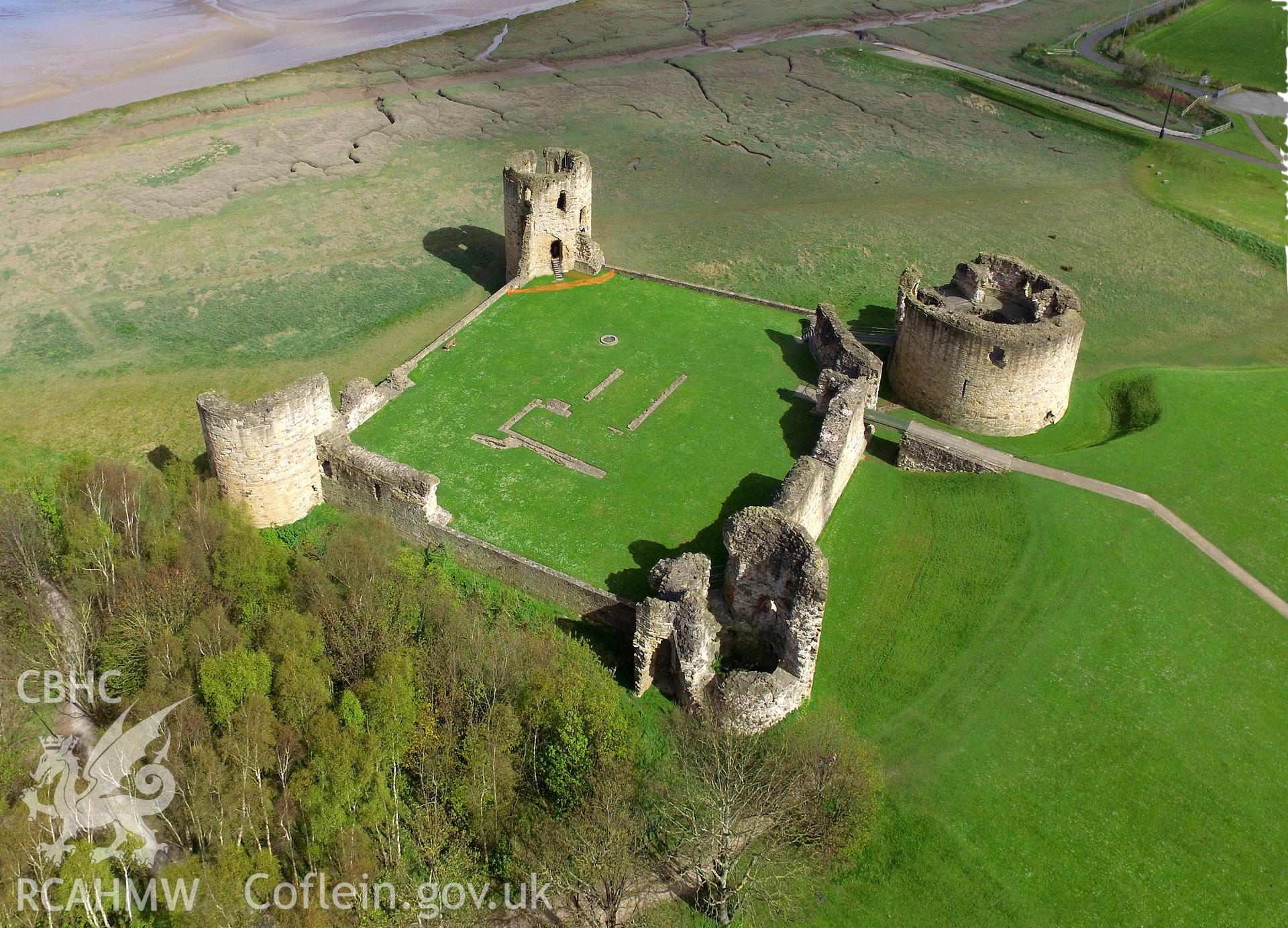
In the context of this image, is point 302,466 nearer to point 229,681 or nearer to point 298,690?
point 229,681

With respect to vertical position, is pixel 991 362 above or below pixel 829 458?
above

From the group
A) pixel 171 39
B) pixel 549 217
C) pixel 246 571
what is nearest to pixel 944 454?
pixel 549 217

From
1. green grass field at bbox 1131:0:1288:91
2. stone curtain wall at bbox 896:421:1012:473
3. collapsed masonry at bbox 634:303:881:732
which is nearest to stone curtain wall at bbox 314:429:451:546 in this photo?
collapsed masonry at bbox 634:303:881:732

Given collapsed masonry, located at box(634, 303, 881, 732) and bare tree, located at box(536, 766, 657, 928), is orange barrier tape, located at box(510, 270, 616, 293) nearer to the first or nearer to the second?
collapsed masonry, located at box(634, 303, 881, 732)

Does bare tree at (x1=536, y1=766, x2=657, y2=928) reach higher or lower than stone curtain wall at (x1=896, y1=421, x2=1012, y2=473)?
lower

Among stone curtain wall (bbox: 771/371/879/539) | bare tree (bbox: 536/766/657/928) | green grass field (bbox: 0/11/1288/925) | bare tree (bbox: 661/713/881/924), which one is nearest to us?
bare tree (bbox: 536/766/657/928)
